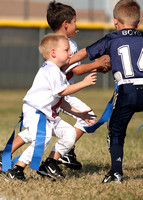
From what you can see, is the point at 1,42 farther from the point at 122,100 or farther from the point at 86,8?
the point at 122,100

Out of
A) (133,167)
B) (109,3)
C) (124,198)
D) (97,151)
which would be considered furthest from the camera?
(109,3)

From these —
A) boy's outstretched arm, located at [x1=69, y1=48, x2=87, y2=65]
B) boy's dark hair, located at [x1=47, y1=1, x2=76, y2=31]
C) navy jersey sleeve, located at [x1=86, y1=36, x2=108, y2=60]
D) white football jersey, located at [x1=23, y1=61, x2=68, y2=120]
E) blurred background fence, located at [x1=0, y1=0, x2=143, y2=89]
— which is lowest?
blurred background fence, located at [x1=0, y1=0, x2=143, y2=89]

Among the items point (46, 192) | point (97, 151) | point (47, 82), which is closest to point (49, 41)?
point (47, 82)

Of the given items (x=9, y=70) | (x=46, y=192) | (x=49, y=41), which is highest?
(x=49, y=41)

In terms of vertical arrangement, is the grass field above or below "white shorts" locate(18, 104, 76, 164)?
below

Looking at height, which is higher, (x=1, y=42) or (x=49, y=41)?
(x=49, y=41)

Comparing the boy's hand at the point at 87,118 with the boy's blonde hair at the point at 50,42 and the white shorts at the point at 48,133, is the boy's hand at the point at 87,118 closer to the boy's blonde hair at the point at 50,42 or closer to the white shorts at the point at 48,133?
the white shorts at the point at 48,133

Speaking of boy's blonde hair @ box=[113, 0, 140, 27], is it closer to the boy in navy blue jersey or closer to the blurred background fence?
the boy in navy blue jersey

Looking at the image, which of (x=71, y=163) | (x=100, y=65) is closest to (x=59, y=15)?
(x=100, y=65)

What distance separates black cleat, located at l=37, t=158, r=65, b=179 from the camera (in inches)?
189

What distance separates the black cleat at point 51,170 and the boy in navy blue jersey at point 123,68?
1.72ft

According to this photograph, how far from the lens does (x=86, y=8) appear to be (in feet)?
74.5

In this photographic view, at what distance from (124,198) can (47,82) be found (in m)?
1.37

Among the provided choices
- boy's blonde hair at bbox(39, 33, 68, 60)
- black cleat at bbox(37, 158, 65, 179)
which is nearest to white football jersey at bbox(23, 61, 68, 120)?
boy's blonde hair at bbox(39, 33, 68, 60)
